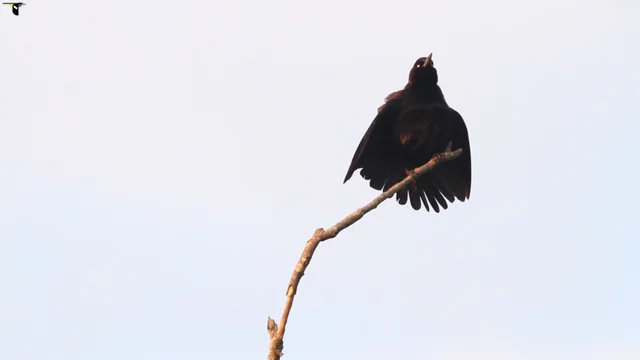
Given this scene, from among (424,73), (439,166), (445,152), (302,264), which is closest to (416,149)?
(439,166)

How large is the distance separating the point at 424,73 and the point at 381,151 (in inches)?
32.9

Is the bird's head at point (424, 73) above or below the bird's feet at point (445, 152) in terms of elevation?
above

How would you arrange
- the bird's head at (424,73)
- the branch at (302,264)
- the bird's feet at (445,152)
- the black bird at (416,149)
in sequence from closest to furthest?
1. the branch at (302,264)
2. the bird's feet at (445,152)
3. the black bird at (416,149)
4. the bird's head at (424,73)

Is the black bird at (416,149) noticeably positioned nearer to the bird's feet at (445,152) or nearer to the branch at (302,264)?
the bird's feet at (445,152)

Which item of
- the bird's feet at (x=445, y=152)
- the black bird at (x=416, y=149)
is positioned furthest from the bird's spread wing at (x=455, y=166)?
the bird's feet at (x=445, y=152)

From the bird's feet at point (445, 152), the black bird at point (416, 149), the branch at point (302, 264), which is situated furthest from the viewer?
the black bird at point (416, 149)

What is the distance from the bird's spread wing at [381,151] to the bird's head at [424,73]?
0.32m

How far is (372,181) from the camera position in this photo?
8.19 m

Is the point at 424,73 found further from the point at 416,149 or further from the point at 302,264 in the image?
the point at 302,264

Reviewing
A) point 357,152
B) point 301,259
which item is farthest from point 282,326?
point 357,152

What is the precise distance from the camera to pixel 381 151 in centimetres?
830

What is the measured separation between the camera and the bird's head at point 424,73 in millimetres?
8562

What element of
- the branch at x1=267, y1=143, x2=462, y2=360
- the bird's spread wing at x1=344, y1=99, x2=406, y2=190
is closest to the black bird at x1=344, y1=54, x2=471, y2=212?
the bird's spread wing at x1=344, y1=99, x2=406, y2=190

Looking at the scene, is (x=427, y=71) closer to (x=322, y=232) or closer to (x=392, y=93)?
(x=392, y=93)
